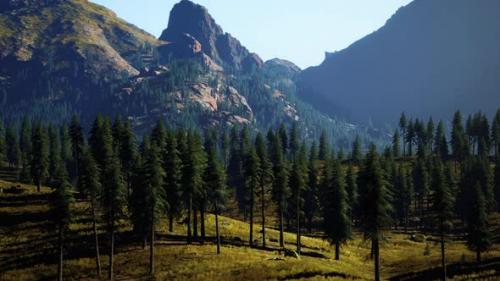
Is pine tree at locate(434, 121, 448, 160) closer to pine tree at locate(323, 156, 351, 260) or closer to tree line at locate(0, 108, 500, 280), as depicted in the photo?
tree line at locate(0, 108, 500, 280)

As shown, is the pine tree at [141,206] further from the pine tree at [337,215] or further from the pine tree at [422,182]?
the pine tree at [422,182]

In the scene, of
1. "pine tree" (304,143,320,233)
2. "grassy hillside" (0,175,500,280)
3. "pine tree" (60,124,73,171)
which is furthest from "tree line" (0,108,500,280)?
"pine tree" (60,124,73,171)

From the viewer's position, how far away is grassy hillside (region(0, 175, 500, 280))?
49500 millimetres

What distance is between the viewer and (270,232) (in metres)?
81.3

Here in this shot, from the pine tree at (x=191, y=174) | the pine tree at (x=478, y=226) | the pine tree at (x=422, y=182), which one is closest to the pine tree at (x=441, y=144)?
the pine tree at (x=422, y=182)

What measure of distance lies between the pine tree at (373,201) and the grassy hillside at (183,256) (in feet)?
17.9

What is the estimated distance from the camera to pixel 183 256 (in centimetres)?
5569

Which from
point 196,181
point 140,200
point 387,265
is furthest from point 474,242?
point 140,200

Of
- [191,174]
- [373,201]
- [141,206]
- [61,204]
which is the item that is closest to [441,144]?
[191,174]

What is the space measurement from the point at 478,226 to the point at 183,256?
3861 centimetres

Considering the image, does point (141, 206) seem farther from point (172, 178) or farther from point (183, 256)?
point (172, 178)

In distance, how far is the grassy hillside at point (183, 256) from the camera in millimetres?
49500

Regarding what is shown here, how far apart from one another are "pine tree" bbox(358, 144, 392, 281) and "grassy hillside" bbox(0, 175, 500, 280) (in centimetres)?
547

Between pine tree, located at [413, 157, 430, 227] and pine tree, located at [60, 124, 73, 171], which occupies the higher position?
pine tree, located at [60, 124, 73, 171]
